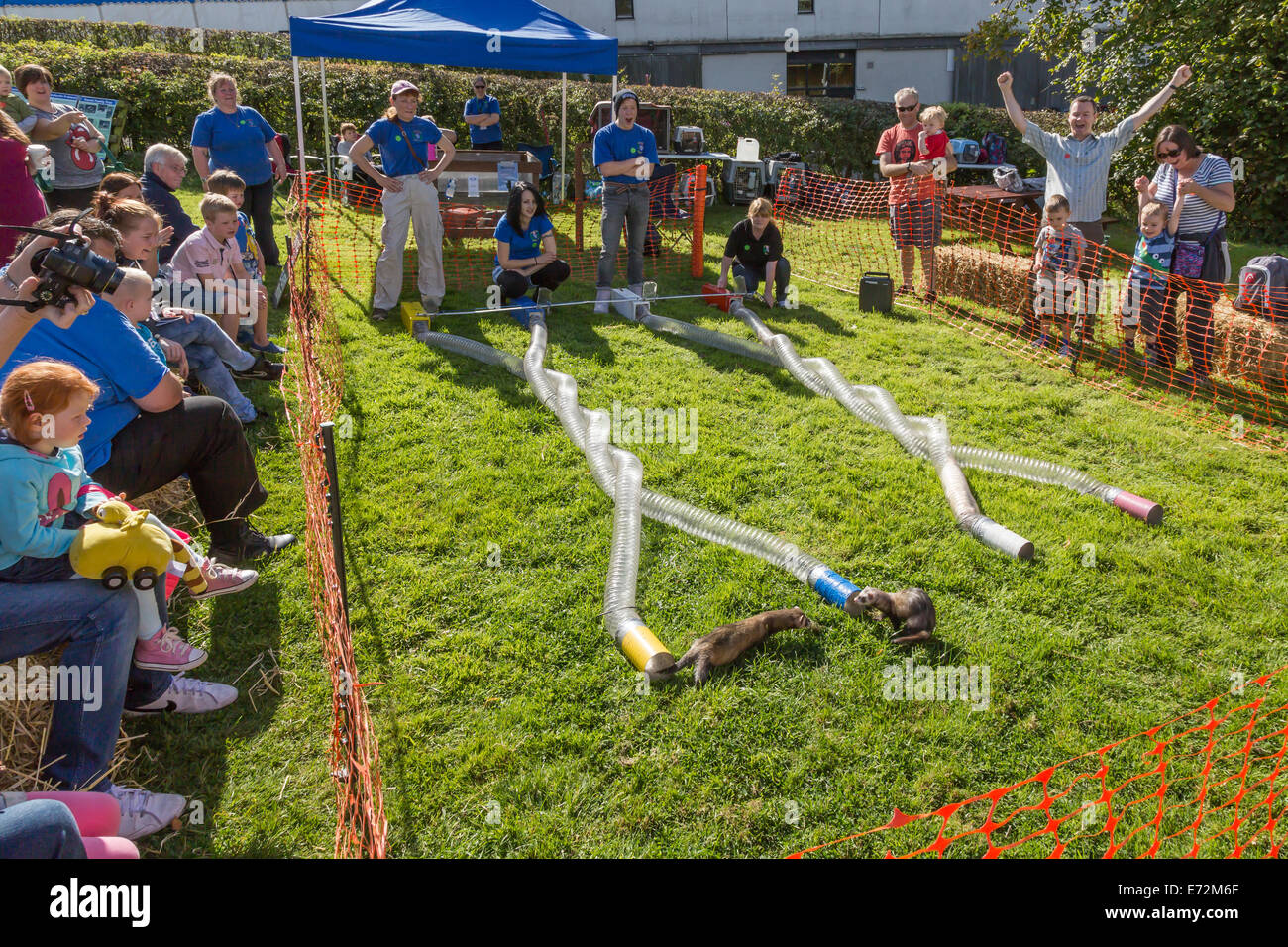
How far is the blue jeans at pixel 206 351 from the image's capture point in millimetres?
5438

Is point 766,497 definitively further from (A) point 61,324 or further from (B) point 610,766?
(A) point 61,324

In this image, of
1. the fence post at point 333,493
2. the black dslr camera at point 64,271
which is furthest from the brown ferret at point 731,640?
the black dslr camera at point 64,271

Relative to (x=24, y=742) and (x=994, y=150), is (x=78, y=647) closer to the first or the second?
(x=24, y=742)

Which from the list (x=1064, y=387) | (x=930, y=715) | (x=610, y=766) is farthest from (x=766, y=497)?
(x=1064, y=387)

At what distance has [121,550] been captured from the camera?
3.05 meters

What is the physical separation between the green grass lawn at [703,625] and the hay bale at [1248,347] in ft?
4.31

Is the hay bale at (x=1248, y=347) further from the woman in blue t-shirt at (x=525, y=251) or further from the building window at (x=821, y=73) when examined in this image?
the building window at (x=821, y=73)

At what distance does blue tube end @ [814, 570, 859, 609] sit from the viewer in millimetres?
4203

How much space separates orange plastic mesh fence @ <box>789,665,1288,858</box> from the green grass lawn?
0.10 m

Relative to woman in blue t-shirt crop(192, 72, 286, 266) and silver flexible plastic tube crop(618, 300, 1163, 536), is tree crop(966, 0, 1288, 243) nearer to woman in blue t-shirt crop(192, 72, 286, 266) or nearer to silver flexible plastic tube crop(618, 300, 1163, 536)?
silver flexible plastic tube crop(618, 300, 1163, 536)
